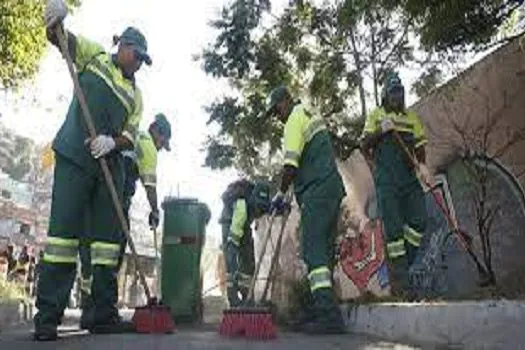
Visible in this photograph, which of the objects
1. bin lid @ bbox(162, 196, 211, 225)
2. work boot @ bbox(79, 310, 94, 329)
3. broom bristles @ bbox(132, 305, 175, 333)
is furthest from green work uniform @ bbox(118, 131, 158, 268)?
broom bristles @ bbox(132, 305, 175, 333)

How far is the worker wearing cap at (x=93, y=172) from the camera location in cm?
577

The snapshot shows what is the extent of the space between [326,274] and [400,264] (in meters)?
1.20

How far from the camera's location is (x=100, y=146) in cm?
586

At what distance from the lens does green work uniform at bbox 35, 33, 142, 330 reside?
18.9ft

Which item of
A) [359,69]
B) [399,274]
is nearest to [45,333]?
[399,274]

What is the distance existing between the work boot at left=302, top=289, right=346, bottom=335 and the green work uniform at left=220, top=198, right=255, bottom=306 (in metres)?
4.11

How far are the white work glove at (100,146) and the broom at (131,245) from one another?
6 cm

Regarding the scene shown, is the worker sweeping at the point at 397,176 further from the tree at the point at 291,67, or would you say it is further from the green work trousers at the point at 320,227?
the tree at the point at 291,67

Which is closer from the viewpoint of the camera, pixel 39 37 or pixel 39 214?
pixel 39 37

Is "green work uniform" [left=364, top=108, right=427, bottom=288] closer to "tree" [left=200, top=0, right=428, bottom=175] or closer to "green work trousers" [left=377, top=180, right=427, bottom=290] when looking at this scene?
"green work trousers" [left=377, top=180, right=427, bottom=290]

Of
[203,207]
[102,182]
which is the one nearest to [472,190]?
[203,207]

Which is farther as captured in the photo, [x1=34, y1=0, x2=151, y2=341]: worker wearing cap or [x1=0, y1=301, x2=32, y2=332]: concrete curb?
[x1=0, y1=301, x2=32, y2=332]: concrete curb

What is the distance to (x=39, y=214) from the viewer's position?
2135 inches

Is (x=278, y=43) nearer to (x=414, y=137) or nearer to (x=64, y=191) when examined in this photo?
(x=414, y=137)
